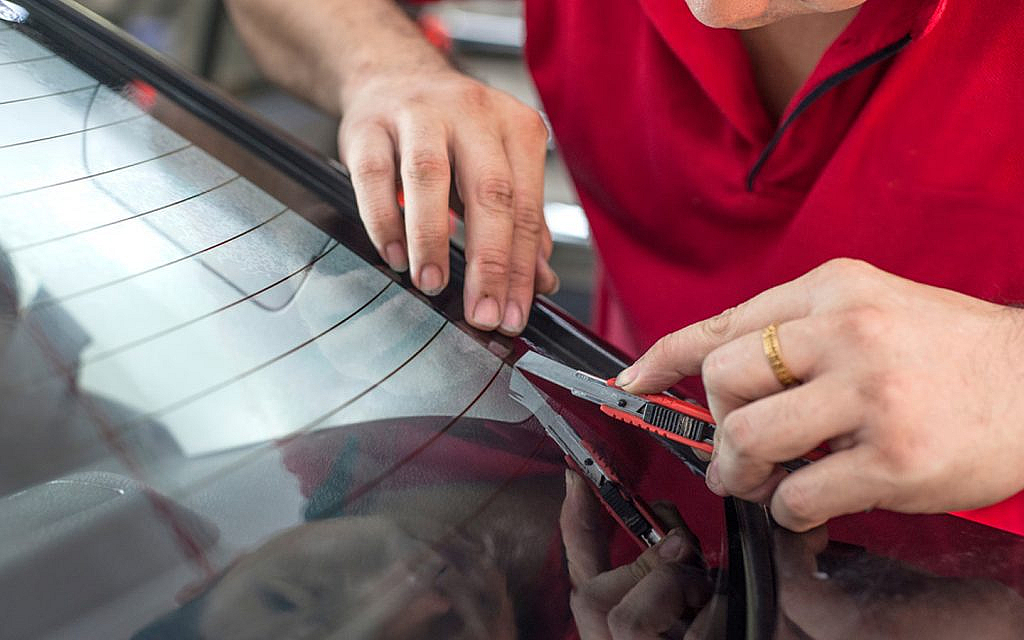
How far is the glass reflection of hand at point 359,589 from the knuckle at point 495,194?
43 centimetres

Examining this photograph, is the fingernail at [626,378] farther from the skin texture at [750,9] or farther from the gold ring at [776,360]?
the skin texture at [750,9]

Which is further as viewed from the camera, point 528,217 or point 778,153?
point 778,153

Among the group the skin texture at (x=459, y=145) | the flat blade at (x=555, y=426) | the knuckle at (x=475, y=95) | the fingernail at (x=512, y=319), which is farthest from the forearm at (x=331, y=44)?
the flat blade at (x=555, y=426)

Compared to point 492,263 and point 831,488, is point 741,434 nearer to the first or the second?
point 831,488

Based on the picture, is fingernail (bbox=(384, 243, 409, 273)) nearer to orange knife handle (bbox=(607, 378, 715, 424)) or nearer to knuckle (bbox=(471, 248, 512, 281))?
knuckle (bbox=(471, 248, 512, 281))

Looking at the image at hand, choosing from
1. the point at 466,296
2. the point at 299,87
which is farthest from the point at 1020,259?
the point at 299,87

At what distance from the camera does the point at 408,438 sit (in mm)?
702

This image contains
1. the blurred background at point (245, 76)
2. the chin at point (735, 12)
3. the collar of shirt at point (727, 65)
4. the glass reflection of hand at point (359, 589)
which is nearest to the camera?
the glass reflection of hand at point (359, 589)

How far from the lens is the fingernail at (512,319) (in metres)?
0.87

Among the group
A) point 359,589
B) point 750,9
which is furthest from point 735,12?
point 359,589

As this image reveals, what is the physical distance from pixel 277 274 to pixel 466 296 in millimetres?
188

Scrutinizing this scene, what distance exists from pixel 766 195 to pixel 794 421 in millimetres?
623

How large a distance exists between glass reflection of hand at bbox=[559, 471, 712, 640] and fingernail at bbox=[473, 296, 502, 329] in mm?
202

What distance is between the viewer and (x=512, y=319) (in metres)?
0.88
